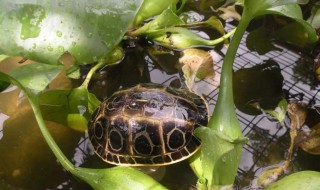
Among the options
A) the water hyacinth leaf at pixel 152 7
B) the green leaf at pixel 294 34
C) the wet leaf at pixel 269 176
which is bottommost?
the wet leaf at pixel 269 176

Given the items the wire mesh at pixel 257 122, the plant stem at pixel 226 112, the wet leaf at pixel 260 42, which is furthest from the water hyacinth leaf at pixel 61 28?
the wet leaf at pixel 260 42

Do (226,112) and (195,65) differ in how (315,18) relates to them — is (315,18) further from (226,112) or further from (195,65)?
(226,112)

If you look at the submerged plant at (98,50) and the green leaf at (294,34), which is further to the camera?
the green leaf at (294,34)

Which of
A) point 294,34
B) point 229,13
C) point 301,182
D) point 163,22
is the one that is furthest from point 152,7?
point 301,182

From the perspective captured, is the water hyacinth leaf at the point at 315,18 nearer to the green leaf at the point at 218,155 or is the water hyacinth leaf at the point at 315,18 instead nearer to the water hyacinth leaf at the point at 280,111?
the water hyacinth leaf at the point at 280,111

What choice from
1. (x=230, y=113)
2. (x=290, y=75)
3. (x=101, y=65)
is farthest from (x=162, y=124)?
(x=290, y=75)
